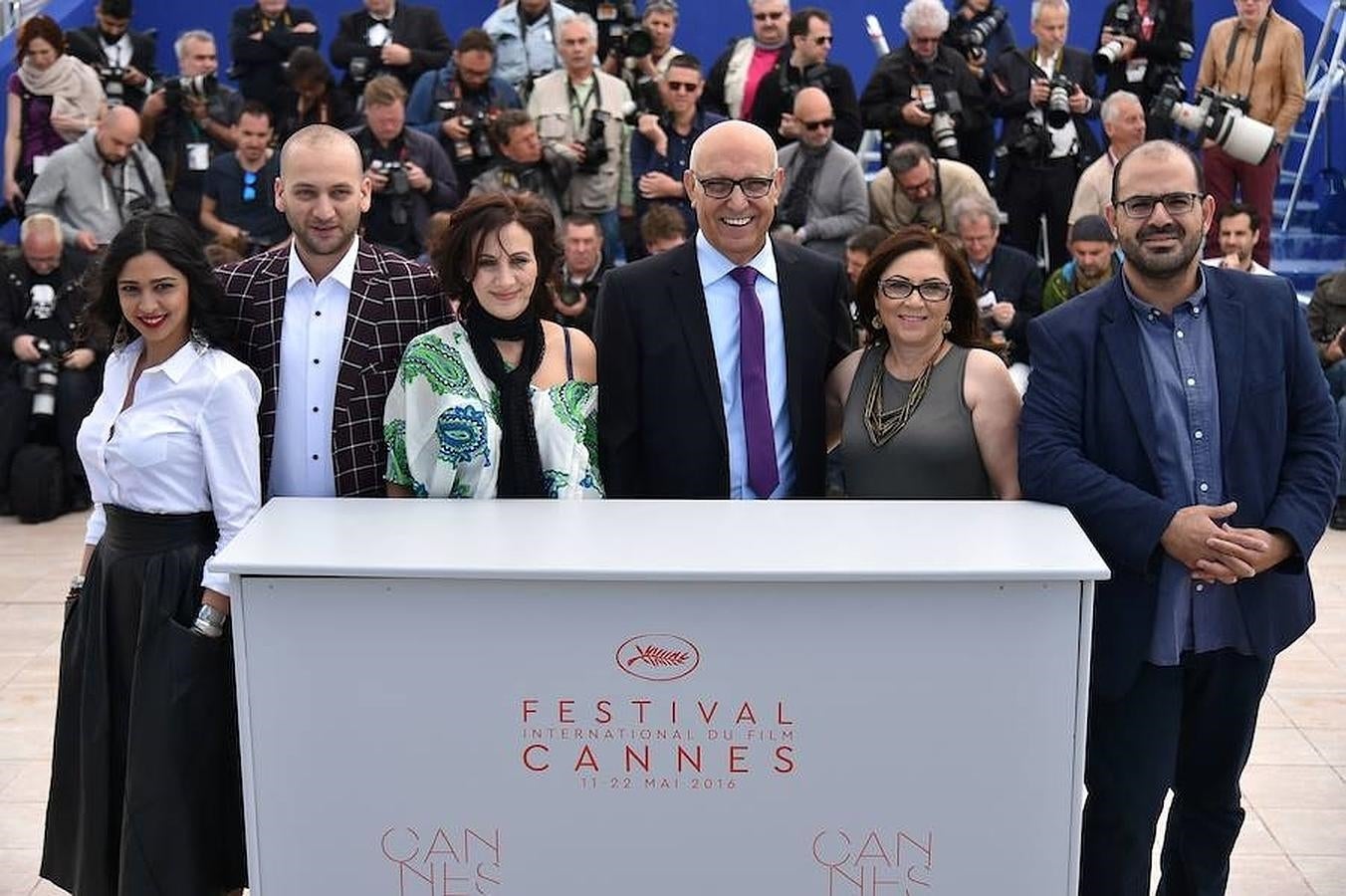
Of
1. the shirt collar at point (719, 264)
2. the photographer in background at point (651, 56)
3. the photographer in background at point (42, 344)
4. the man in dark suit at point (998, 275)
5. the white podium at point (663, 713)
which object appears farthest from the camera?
the photographer in background at point (651, 56)

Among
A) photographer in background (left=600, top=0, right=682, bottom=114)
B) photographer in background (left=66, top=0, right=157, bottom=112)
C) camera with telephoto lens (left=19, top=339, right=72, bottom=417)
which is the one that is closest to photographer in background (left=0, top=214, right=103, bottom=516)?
camera with telephoto lens (left=19, top=339, right=72, bottom=417)

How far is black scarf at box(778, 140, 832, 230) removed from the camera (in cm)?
736

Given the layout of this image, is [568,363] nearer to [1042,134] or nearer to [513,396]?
[513,396]

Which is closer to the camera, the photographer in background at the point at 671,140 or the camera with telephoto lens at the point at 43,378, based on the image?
the camera with telephoto lens at the point at 43,378

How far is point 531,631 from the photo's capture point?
2.44 m

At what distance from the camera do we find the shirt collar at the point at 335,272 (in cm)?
323

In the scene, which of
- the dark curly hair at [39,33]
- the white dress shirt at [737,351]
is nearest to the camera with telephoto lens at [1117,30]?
the dark curly hair at [39,33]

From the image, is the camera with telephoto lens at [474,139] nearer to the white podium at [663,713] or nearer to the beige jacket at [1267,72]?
the beige jacket at [1267,72]

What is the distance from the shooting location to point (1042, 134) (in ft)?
26.2

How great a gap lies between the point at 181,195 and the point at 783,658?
6.74m

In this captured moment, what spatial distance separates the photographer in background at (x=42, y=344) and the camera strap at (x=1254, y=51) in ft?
17.8

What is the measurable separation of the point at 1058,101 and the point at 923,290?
5.18 m

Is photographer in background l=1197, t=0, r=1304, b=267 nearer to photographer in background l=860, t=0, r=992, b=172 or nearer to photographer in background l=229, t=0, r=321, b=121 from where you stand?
photographer in background l=860, t=0, r=992, b=172

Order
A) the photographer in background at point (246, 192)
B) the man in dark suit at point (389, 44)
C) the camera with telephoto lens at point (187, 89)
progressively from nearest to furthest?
the photographer in background at point (246, 192), the camera with telephoto lens at point (187, 89), the man in dark suit at point (389, 44)
